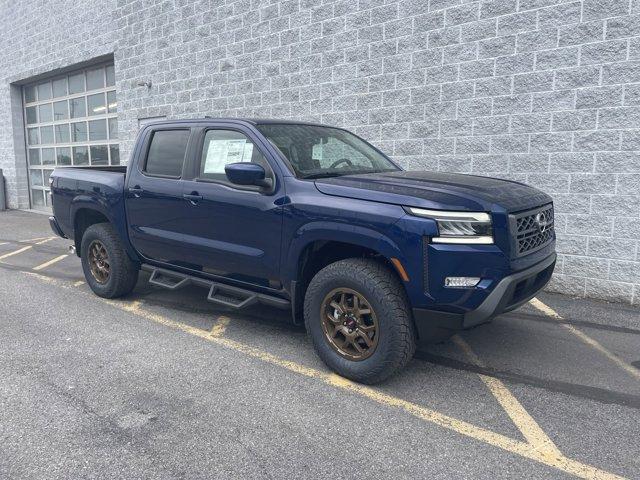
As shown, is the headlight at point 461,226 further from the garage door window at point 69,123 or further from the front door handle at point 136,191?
the garage door window at point 69,123

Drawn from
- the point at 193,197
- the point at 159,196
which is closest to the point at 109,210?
the point at 159,196

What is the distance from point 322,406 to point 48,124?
14.7 meters

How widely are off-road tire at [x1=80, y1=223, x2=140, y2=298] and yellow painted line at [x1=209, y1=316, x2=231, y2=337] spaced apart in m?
1.19

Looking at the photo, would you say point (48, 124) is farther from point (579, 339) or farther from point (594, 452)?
point (594, 452)

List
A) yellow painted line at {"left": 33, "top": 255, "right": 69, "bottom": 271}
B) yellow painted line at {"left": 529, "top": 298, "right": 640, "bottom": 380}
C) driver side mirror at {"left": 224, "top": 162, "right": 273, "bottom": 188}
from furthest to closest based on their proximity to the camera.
Answer: yellow painted line at {"left": 33, "top": 255, "right": 69, "bottom": 271}, yellow painted line at {"left": 529, "top": 298, "right": 640, "bottom": 380}, driver side mirror at {"left": 224, "top": 162, "right": 273, "bottom": 188}

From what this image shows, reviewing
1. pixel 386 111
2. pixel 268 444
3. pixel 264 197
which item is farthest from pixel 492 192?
pixel 386 111

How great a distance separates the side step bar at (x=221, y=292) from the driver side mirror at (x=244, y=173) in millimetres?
956

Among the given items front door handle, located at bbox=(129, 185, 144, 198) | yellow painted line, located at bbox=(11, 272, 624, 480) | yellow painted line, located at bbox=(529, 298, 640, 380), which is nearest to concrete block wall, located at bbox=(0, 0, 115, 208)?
front door handle, located at bbox=(129, 185, 144, 198)

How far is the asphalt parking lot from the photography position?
2812 mm

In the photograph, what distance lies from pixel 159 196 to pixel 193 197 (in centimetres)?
52

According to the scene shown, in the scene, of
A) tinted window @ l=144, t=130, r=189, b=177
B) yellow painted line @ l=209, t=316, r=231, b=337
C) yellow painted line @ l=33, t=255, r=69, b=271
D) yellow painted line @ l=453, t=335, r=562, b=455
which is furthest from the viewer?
yellow painted line @ l=33, t=255, r=69, b=271

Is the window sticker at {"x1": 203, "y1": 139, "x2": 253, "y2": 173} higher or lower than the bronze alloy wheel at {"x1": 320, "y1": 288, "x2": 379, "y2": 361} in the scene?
higher

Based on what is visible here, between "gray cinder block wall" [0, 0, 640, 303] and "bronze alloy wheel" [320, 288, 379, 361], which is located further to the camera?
"gray cinder block wall" [0, 0, 640, 303]

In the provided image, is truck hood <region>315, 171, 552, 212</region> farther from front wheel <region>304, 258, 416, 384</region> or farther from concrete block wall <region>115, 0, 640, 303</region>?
→ concrete block wall <region>115, 0, 640, 303</region>
